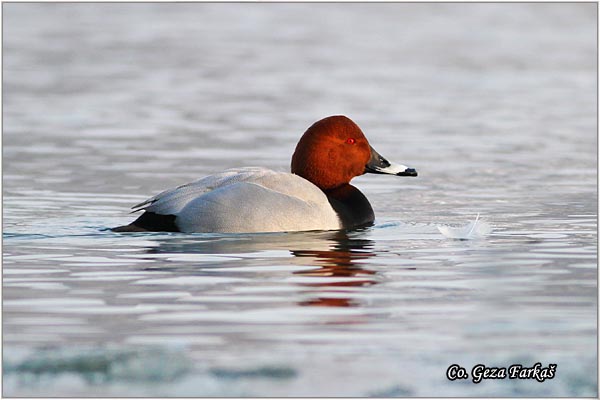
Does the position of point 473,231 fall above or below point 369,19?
below

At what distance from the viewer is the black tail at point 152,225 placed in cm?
859

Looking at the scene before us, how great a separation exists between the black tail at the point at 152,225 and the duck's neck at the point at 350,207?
3.81ft

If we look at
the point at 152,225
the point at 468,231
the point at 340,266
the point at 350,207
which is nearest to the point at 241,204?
the point at 152,225

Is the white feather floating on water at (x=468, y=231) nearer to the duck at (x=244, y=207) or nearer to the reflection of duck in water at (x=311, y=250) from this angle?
the reflection of duck in water at (x=311, y=250)

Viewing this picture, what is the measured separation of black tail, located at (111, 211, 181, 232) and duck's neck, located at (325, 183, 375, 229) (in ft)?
3.81

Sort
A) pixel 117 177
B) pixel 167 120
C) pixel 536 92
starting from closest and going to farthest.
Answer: pixel 117 177
pixel 167 120
pixel 536 92

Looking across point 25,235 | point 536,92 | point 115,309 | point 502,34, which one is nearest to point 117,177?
point 25,235

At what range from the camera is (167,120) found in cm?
1481

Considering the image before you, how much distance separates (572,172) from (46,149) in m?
4.98

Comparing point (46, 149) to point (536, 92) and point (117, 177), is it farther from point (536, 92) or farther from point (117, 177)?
point (536, 92)

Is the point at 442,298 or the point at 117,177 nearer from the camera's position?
the point at 442,298

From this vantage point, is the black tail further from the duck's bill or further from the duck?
the duck's bill

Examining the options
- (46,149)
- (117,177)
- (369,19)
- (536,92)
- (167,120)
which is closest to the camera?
(117,177)

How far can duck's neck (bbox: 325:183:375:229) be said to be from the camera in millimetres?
9047
